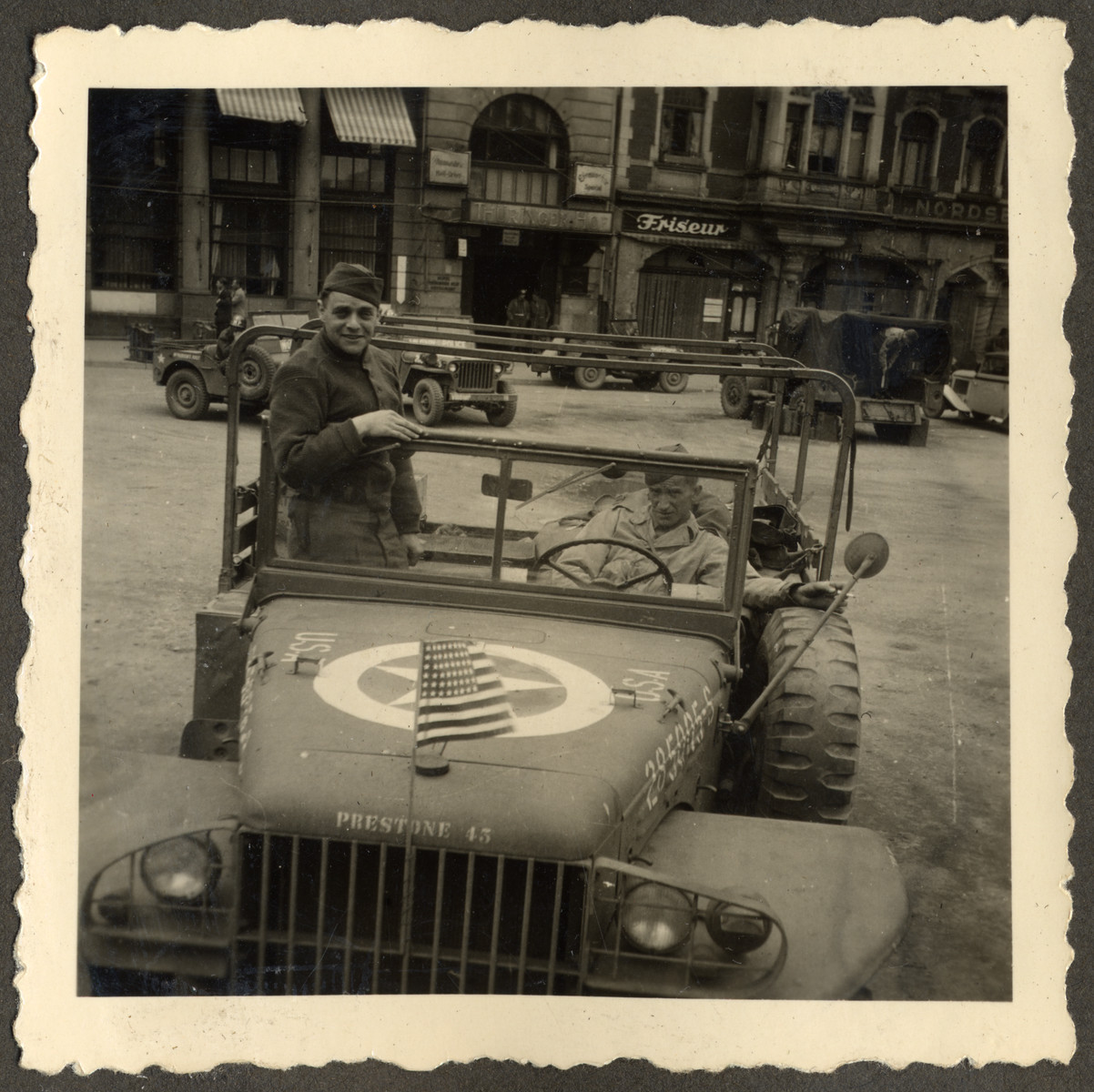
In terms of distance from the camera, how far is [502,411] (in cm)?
315

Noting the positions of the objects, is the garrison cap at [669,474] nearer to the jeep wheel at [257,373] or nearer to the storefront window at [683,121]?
the storefront window at [683,121]

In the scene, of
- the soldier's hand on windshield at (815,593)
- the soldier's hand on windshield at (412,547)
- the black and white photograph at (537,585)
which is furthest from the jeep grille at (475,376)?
the soldier's hand on windshield at (815,593)

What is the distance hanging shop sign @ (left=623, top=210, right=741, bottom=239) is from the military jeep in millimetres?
442

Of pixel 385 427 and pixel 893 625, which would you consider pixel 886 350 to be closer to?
pixel 893 625

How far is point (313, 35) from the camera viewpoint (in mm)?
2400

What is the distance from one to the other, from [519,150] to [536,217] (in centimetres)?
37

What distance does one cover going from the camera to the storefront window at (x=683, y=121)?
2434 mm

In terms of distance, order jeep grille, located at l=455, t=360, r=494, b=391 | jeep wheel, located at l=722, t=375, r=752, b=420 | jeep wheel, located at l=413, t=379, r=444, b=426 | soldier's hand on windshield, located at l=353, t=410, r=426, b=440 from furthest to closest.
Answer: jeep wheel, located at l=722, t=375, r=752, b=420, jeep wheel, located at l=413, t=379, r=444, b=426, jeep grille, located at l=455, t=360, r=494, b=391, soldier's hand on windshield, located at l=353, t=410, r=426, b=440

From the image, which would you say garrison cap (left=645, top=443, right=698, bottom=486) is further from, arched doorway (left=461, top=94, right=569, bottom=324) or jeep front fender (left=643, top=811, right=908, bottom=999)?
jeep front fender (left=643, top=811, right=908, bottom=999)

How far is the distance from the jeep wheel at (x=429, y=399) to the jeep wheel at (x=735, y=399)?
3.39 ft

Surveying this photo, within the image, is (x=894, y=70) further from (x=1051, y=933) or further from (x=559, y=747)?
(x=1051, y=933)

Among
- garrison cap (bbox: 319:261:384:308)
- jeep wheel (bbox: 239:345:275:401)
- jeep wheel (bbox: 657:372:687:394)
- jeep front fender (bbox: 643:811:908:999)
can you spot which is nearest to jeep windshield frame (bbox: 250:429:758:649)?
garrison cap (bbox: 319:261:384:308)

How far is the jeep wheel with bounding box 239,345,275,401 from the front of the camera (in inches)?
186

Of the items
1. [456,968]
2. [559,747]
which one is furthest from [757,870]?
[456,968]
